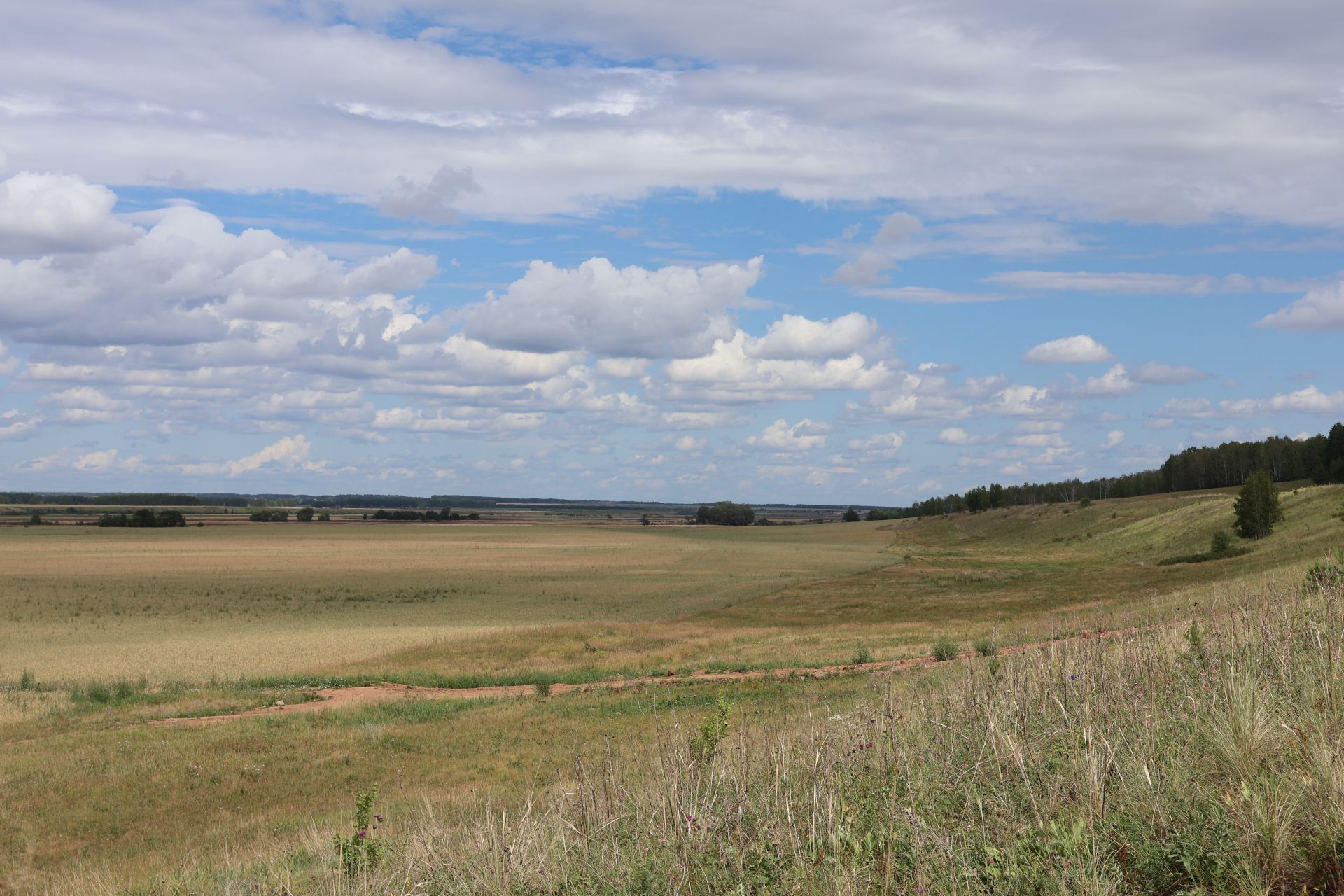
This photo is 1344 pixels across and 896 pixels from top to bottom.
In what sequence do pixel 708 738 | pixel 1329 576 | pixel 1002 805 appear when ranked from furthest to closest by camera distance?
1. pixel 1329 576
2. pixel 708 738
3. pixel 1002 805

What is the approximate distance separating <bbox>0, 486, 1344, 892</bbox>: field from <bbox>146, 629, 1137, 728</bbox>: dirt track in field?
71 cm

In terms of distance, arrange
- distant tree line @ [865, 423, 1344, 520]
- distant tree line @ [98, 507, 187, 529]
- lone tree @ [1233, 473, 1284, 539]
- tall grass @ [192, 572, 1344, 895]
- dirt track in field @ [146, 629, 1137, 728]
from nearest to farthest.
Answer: tall grass @ [192, 572, 1344, 895] < dirt track in field @ [146, 629, 1137, 728] < lone tree @ [1233, 473, 1284, 539] < distant tree line @ [865, 423, 1344, 520] < distant tree line @ [98, 507, 187, 529]

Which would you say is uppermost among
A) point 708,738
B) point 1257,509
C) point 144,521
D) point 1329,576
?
point 1329,576

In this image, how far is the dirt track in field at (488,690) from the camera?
23.1 m

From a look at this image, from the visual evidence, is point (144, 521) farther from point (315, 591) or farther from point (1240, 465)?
point (1240, 465)

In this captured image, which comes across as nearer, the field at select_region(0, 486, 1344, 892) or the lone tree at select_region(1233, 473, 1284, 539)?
the field at select_region(0, 486, 1344, 892)

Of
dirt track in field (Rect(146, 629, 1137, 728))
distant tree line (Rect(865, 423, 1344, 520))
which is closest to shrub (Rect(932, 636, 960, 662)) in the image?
dirt track in field (Rect(146, 629, 1137, 728))

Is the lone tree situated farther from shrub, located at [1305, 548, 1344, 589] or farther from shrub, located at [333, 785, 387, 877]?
shrub, located at [333, 785, 387, 877]

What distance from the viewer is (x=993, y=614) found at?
39.2m

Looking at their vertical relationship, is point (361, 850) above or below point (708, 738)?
below

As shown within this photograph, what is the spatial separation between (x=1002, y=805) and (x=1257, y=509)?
7012 cm

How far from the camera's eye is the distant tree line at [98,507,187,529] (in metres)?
179

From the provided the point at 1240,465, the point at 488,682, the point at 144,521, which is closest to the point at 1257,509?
the point at 488,682

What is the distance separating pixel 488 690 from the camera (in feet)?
93.5
